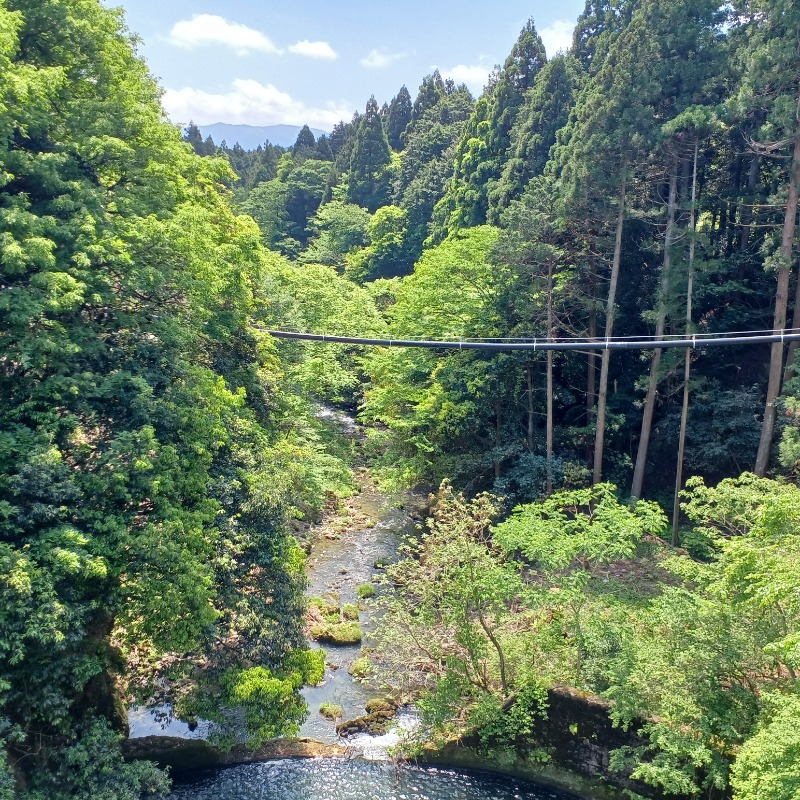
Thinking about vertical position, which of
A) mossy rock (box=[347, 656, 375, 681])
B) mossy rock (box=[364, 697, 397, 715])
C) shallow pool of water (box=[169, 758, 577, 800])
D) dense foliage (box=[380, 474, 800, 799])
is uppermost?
dense foliage (box=[380, 474, 800, 799])

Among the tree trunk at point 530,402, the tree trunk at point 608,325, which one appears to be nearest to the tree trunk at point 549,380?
the tree trunk at point 530,402

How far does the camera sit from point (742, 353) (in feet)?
71.4

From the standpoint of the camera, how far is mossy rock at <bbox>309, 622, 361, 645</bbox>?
17.9 m

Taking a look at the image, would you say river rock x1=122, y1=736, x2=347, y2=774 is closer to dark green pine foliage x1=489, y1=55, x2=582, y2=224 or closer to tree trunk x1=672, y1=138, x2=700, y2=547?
tree trunk x1=672, y1=138, x2=700, y2=547

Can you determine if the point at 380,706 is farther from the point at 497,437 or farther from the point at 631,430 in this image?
the point at 631,430

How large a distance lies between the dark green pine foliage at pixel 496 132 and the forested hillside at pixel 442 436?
13192 millimetres

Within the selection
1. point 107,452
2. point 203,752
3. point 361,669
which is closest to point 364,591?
point 361,669

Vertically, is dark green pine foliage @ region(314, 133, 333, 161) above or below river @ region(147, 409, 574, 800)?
above

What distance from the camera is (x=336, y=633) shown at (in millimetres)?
18047

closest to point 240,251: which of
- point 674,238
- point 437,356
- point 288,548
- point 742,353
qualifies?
point 288,548

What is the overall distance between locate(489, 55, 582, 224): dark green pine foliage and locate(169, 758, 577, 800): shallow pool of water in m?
27.1

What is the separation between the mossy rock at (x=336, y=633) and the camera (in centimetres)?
1794

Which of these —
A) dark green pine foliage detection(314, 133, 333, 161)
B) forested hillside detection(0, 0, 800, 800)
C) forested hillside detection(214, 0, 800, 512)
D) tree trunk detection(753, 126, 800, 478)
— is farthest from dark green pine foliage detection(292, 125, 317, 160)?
tree trunk detection(753, 126, 800, 478)

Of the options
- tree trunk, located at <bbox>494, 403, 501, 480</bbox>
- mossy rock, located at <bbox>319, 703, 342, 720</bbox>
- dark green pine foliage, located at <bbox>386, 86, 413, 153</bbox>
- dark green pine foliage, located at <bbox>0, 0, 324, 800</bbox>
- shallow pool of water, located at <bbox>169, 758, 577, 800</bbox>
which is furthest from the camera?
dark green pine foliage, located at <bbox>386, 86, 413, 153</bbox>
